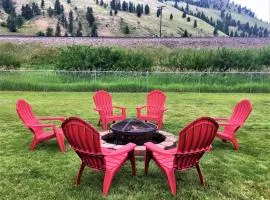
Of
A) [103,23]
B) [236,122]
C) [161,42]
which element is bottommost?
[236,122]

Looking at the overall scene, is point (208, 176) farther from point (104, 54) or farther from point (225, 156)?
point (104, 54)

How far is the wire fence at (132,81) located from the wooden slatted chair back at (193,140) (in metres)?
13.8

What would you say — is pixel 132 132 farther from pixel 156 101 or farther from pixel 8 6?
pixel 8 6

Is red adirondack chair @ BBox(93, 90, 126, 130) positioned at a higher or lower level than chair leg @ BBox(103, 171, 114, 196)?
higher

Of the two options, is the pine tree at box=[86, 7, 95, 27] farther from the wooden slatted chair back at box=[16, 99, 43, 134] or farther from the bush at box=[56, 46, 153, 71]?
the wooden slatted chair back at box=[16, 99, 43, 134]

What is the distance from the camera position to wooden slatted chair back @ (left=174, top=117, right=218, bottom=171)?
557 centimetres

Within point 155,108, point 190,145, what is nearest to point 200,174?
point 190,145

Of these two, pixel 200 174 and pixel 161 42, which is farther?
pixel 161 42

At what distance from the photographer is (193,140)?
563 cm

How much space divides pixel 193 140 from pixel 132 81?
1441cm

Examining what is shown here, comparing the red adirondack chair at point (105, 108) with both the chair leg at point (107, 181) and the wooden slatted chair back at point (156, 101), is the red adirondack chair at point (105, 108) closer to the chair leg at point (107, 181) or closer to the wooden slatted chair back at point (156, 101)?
the wooden slatted chair back at point (156, 101)

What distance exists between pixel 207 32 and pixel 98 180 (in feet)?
497

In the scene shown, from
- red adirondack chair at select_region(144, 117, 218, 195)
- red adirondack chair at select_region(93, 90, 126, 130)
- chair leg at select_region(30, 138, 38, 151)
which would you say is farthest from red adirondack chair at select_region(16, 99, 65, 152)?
red adirondack chair at select_region(144, 117, 218, 195)

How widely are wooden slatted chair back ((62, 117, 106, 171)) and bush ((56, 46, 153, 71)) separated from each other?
57.3 feet
